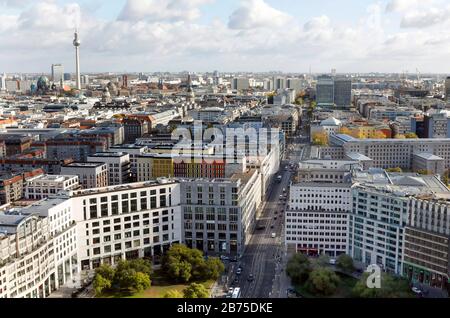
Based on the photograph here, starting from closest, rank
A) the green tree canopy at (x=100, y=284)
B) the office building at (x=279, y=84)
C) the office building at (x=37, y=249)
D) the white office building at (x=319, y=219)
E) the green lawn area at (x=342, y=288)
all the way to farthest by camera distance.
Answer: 1. the office building at (x=37, y=249)
2. the green lawn area at (x=342, y=288)
3. the green tree canopy at (x=100, y=284)
4. the white office building at (x=319, y=219)
5. the office building at (x=279, y=84)

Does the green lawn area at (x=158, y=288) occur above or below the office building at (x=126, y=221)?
below

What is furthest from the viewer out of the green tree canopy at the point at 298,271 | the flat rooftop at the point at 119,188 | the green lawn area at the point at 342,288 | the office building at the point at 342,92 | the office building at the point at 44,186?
the office building at the point at 342,92

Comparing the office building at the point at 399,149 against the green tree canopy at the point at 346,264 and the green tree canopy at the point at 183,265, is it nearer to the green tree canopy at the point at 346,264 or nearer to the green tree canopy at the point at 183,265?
the green tree canopy at the point at 346,264

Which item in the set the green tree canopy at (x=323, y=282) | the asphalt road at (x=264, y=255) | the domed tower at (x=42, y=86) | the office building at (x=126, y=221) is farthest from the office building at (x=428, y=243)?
the domed tower at (x=42, y=86)

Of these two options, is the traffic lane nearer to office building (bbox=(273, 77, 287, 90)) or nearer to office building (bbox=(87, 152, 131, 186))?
office building (bbox=(87, 152, 131, 186))

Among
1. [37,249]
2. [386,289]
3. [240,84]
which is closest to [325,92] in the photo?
[240,84]

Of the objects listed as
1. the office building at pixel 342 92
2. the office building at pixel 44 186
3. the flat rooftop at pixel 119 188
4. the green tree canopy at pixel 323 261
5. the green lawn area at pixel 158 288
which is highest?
the office building at pixel 342 92

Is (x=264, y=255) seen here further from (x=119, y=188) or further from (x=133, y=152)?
(x=133, y=152)

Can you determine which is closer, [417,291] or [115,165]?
[417,291]

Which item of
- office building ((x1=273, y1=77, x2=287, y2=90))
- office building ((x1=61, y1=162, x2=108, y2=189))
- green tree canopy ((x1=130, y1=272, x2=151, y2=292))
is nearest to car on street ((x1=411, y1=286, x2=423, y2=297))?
green tree canopy ((x1=130, y1=272, x2=151, y2=292))
